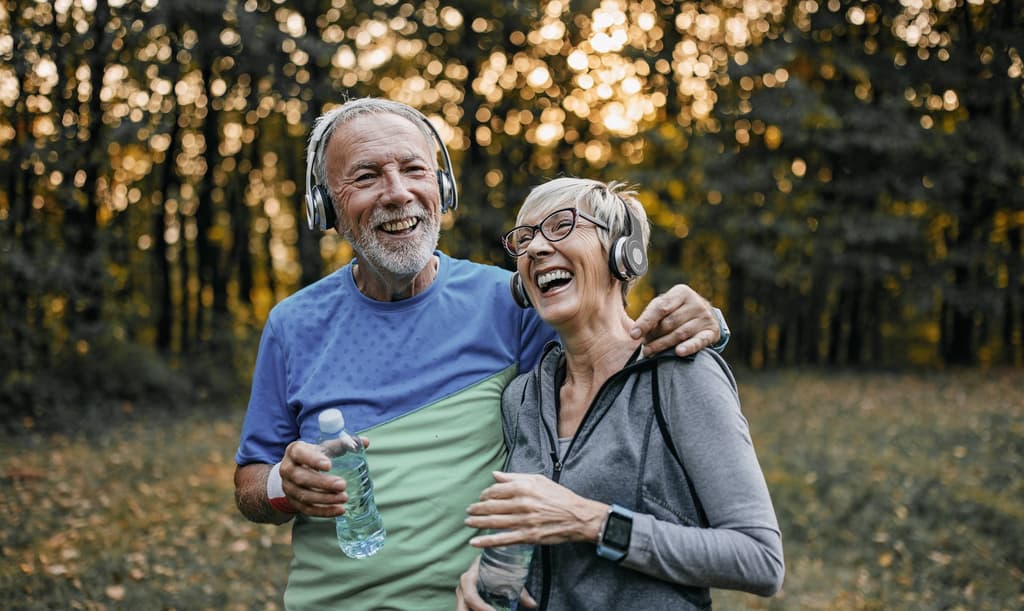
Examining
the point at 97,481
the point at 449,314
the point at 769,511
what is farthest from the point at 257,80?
the point at 769,511

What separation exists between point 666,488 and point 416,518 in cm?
79

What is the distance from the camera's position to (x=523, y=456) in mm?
2352

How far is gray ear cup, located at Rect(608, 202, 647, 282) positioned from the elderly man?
158 mm

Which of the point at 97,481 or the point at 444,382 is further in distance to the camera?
the point at 97,481

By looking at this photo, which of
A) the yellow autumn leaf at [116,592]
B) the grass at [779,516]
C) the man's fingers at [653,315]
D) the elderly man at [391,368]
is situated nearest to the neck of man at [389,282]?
the elderly man at [391,368]

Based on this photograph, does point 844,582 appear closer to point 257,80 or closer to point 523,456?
point 523,456

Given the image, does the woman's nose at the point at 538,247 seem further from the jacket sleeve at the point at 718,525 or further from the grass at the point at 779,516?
the grass at the point at 779,516

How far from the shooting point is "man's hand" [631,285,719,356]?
215 centimetres

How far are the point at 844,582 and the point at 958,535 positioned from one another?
1.59 metres

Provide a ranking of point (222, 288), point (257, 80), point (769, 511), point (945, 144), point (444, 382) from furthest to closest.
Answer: point (222, 288) → point (945, 144) → point (257, 80) → point (444, 382) → point (769, 511)

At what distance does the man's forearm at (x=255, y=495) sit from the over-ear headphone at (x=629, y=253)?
3.44ft

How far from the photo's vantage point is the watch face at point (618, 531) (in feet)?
6.45

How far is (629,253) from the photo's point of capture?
7.72ft

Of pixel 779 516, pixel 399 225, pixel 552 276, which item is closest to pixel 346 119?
pixel 399 225
